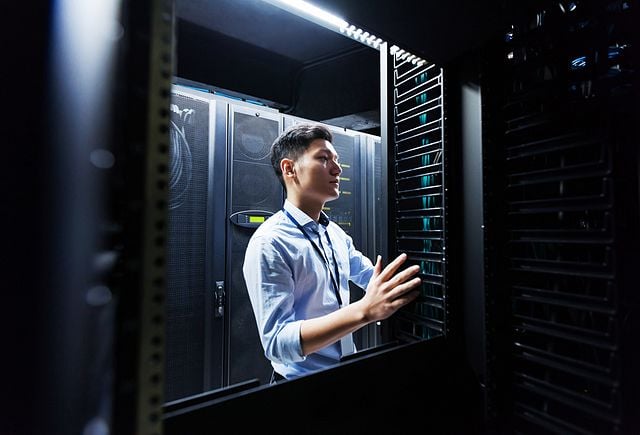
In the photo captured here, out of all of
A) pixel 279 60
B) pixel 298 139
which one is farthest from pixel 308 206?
pixel 279 60

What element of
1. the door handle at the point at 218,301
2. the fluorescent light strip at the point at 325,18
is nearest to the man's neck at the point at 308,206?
the fluorescent light strip at the point at 325,18

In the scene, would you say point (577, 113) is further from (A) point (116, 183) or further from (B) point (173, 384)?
(B) point (173, 384)

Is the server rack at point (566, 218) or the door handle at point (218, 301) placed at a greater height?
the server rack at point (566, 218)

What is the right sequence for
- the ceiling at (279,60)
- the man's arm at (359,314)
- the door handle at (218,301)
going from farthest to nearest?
the ceiling at (279,60) → the door handle at (218,301) → the man's arm at (359,314)

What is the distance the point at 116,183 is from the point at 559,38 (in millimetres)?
1034

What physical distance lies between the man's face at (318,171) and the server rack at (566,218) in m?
0.64

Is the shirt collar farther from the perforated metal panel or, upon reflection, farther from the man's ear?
the perforated metal panel

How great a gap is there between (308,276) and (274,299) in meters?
0.22

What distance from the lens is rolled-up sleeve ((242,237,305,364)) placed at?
109 cm

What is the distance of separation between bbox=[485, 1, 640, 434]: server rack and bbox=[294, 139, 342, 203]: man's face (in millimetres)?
637

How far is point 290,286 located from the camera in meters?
1.24

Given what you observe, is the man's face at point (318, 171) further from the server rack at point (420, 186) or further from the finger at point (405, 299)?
the finger at point (405, 299)

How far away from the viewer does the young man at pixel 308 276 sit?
3.47ft

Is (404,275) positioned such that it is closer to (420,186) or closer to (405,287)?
(405,287)
